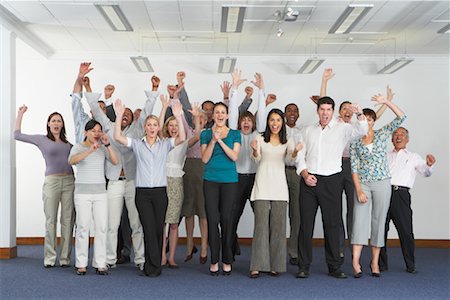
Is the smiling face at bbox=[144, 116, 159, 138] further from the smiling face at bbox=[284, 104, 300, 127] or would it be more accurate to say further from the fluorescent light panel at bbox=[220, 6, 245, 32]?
the smiling face at bbox=[284, 104, 300, 127]

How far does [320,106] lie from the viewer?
5.66 metres

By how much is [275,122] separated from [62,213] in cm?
255

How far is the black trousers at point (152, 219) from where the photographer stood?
5.75 metres

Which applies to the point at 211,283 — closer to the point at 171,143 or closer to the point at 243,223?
the point at 171,143

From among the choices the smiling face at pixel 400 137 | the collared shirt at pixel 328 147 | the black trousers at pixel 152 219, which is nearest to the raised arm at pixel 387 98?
the smiling face at pixel 400 137

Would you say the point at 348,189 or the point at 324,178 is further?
the point at 348,189

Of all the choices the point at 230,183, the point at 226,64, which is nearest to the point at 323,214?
the point at 230,183

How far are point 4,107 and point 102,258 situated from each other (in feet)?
8.95

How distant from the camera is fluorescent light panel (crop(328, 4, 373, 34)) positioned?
627cm

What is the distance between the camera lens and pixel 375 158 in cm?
591

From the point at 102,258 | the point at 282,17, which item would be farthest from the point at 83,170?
the point at 282,17

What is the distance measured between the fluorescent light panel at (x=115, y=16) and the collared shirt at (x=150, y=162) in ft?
5.00

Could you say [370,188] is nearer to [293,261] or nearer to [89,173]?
[293,261]

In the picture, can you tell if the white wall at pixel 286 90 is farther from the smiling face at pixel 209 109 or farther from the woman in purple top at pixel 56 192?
the woman in purple top at pixel 56 192
